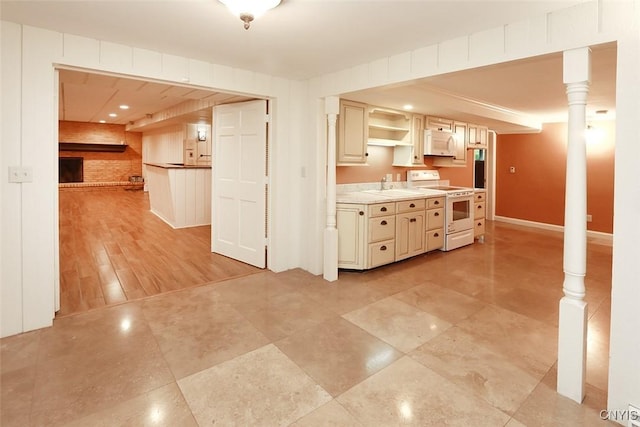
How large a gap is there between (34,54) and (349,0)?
7.47ft

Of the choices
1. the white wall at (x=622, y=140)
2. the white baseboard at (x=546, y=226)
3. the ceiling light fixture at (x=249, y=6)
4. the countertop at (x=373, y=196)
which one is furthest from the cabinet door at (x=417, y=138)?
the ceiling light fixture at (x=249, y=6)

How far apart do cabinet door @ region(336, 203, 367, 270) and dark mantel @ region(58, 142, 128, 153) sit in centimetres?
1097

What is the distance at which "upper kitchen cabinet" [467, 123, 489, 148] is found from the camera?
20.7 feet

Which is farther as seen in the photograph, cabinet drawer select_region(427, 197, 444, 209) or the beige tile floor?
cabinet drawer select_region(427, 197, 444, 209)

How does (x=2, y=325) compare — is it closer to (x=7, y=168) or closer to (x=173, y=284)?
(x=7, y=168)

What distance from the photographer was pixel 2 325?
2.54 meters

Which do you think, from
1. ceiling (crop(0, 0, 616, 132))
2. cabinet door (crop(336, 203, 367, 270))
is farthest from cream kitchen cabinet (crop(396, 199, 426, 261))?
ceiling (crop(0, 0, 616, 132))

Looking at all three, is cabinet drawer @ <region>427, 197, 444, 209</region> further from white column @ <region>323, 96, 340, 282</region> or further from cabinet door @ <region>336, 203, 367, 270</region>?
white column @ <region>323, 96, 340, 282</region>

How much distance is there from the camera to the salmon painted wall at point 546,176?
20.2 ft

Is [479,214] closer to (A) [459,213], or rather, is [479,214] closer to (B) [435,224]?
(A) [459,213]

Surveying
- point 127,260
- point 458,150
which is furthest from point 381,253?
point 127,260

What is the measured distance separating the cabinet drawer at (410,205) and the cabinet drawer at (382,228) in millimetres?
167

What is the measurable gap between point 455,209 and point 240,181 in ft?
10.4

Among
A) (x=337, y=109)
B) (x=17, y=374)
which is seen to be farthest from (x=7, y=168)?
(x=337, y=109)
